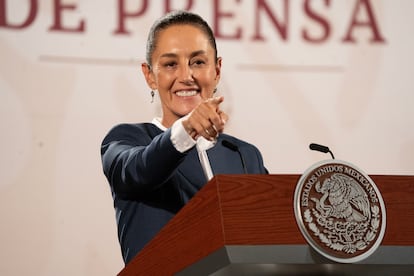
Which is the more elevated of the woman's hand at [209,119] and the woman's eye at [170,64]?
the woman's eye at [170,64]

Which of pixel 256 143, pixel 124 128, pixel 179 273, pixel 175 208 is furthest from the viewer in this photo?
pixel 256 143

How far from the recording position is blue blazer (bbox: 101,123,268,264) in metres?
1.65

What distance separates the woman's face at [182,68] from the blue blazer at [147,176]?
96 millimetres

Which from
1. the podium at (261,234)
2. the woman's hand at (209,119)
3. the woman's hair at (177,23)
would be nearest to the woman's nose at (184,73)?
the woman's hair at (177,23)

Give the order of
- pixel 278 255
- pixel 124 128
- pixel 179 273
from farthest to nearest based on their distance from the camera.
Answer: pixel 124 128 < pixel 179 273 < pixel 278 255

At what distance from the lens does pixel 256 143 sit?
9.38 ft

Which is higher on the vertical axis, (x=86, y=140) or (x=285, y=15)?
(x=285, y=15)

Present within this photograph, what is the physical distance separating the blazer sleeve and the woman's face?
0.12m

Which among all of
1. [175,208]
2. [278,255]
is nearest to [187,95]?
[175,208]

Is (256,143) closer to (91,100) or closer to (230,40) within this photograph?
(230,40)

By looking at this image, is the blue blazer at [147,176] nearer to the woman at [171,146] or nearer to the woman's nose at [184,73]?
the woman at [171,146]

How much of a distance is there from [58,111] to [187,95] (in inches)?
27.4

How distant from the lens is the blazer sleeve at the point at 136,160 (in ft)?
5.30

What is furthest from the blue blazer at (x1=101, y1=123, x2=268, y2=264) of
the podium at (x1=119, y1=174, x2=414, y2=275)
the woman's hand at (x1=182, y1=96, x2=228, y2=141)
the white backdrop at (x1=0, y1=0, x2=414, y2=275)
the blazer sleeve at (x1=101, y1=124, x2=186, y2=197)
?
the white backdrop at (x1=0, y1=0, x2=414, y2=275)
